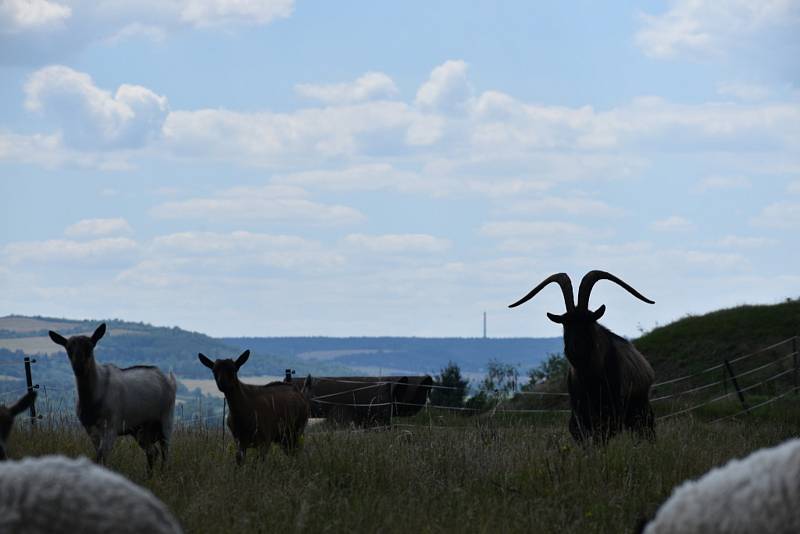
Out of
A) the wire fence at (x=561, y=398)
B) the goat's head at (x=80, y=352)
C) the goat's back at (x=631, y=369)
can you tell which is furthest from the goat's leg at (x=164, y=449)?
the goat's back at (x=631, y=369)

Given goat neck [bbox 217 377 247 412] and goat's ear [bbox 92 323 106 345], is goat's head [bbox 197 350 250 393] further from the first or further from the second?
goat's ear [bbox 92 323 106 345]

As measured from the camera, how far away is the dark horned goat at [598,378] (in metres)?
13.0

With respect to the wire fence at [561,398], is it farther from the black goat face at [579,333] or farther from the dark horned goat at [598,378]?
the black goat face at [579,333]

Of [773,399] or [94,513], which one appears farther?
[773,399]

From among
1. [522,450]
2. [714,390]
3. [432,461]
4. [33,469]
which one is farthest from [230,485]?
[714,390]

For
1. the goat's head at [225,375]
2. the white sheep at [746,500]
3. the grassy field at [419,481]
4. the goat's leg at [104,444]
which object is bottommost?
the grassy field at [419,481]

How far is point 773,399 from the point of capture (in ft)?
73.3

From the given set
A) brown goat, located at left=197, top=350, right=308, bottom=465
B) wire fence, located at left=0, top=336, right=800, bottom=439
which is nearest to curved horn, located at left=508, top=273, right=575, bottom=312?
wire fence, located at left=0, top=336, right=800, bottom=439

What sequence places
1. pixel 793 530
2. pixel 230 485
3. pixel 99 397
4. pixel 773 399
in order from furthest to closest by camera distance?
pixel 773 399 → pixel 99 397 → pixel 230 485 → pixel 793 530

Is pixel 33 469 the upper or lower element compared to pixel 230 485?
upper

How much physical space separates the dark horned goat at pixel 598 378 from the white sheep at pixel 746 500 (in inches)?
323

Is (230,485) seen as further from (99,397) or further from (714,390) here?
(714,390)

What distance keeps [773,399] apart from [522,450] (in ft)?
42.7

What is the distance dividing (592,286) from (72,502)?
1087 centimetres
